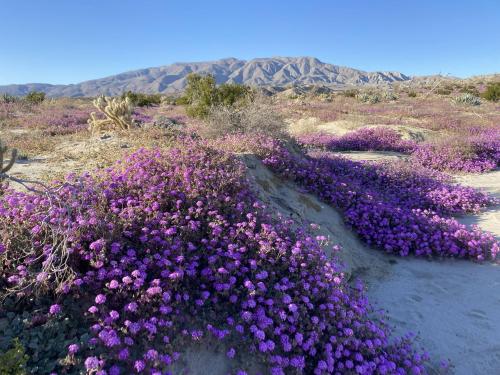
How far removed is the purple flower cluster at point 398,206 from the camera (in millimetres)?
6250

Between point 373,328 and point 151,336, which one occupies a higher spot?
point 151,336

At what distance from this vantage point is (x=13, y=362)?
7.09 feet

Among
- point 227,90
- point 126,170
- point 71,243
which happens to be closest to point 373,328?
point 71,243

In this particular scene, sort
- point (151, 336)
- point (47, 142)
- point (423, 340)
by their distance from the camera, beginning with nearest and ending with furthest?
point (151, 336) → point (423, 340) → point (47, 142)

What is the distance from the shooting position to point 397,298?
494 cm

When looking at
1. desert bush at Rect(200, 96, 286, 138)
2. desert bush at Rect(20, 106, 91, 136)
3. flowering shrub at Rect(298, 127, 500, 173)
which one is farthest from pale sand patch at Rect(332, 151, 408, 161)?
desert bush at Rect(20, 106, 91, 136)

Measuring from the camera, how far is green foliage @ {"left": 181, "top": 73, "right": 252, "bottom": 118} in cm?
1783

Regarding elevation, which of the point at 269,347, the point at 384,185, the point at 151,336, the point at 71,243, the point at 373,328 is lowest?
the point at 384,185

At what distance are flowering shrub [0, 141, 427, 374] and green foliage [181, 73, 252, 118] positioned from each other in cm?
1349

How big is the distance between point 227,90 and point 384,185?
11866mm

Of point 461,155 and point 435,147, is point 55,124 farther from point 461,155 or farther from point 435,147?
point 461,155

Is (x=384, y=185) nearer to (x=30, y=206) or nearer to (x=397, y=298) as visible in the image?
(x=397, y=298)

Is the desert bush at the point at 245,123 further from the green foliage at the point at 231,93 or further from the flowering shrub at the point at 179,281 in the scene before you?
the green foliage at the point at 231,93

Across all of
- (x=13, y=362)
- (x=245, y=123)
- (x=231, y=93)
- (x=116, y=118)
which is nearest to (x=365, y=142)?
(x=245, y=123)
